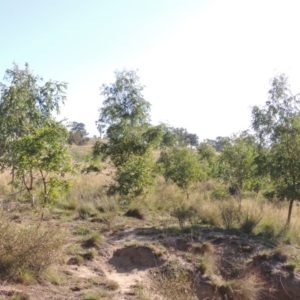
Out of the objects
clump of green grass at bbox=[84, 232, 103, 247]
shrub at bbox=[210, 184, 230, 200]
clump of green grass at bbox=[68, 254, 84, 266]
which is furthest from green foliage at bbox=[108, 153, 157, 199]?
clump of green grass at bbox=[68, 254, 84, 266]

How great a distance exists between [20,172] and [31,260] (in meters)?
2.16

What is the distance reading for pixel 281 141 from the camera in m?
12.0

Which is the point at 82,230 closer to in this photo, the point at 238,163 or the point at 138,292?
the point at 138,292

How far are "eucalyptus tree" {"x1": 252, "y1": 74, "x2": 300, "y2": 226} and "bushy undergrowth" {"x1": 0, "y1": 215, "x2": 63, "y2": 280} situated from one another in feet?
23.9

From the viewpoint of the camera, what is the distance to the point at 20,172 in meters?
8.26

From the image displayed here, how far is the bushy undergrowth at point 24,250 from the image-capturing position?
644 centimetres

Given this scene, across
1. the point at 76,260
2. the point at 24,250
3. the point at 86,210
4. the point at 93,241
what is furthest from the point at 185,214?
the point at 24,250

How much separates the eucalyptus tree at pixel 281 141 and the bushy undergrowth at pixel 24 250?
7.30 meters

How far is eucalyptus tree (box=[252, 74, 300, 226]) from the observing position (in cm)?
1176

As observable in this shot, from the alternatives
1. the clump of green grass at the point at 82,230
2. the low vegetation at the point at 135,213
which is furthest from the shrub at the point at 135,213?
the clump of green grass at the point at 82,230

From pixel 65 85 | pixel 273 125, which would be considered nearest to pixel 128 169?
pixel 65 85

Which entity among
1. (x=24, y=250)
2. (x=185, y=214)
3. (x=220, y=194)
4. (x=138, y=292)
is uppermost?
(x=220, y=194)

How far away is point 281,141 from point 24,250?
27.0 ft

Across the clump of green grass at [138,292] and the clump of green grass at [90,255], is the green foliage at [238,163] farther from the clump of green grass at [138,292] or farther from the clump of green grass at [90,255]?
the clump of green grass at [138,292]
